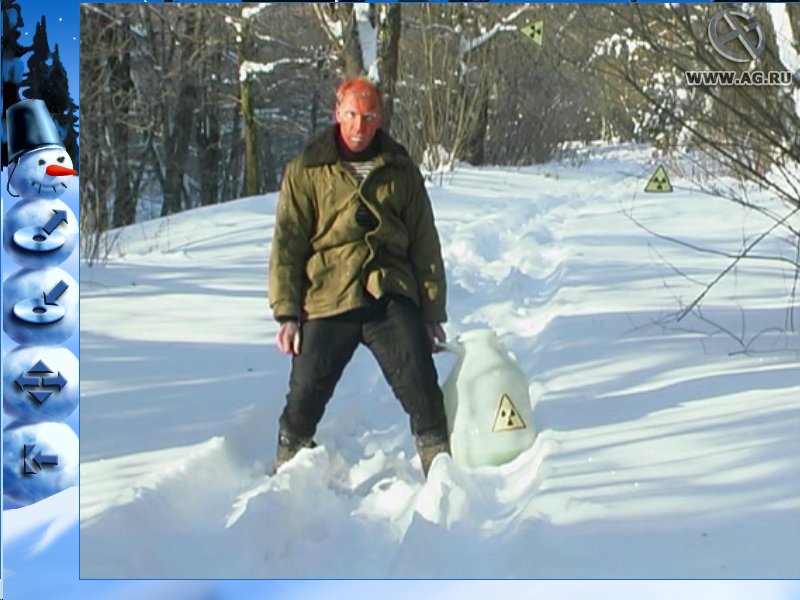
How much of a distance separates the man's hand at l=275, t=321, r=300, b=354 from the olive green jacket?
3 centimetres

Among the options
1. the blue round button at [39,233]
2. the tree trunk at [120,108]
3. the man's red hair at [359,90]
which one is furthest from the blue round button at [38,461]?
the man's red hair at [359,90]

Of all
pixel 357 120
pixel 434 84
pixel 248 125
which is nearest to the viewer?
pixel 357 120

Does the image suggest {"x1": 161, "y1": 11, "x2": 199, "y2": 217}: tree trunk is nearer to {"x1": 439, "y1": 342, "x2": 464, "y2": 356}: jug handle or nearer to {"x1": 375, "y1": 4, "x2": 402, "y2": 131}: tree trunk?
{"x1": 375, "y1": 4, "x2": 402, "y2": 131}: tree trunk

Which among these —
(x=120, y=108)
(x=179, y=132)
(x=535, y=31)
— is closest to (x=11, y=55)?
(x=120, y=108)

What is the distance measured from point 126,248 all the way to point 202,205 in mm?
605

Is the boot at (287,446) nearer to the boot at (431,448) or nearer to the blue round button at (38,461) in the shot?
the boot at (431,448)

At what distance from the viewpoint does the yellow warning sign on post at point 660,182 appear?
303 centimetres

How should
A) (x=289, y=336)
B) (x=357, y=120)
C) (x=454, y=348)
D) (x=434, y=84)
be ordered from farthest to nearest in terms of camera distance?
(x=434, y=84)
(x=454, y=348)
(x=289, y=336)
(x=357, y=120)

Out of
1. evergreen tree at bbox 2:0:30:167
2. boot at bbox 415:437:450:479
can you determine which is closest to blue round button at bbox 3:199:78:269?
evergreen tree at bbox 2:0:30:167

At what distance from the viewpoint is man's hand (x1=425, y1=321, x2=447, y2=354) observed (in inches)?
108

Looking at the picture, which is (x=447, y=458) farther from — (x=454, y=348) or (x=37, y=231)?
(x=37, y=231)

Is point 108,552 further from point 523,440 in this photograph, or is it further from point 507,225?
point 507,225

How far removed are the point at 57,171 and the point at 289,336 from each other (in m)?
0.72

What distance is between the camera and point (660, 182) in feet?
10.0
